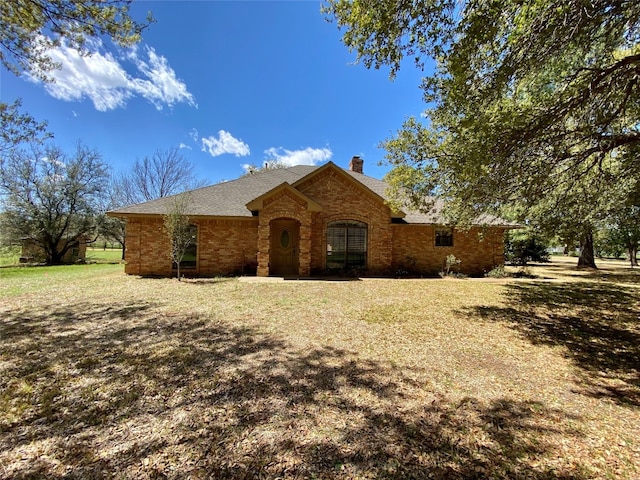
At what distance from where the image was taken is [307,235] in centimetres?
1274

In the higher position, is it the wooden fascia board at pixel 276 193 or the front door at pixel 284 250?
the wooden fascia board at pixel 276 193

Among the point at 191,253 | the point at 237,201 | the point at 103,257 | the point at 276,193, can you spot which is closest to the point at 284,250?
the point at 276,193

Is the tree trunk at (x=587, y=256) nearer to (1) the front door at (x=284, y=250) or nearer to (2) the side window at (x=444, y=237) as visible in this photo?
(2) the side window at (x=444, y=237)

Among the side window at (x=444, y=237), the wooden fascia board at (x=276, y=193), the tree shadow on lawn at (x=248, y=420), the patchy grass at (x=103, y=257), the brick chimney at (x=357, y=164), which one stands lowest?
the tree shadow on lawn at (x=248, y=420)

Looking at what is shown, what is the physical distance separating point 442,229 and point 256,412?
46.7ft

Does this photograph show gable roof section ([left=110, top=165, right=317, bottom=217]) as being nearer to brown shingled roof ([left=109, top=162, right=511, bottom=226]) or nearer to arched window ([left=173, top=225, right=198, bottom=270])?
brown shingled roof ([left=109, top=162, right=511, bottom=226])

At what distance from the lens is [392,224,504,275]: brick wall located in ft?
48.6

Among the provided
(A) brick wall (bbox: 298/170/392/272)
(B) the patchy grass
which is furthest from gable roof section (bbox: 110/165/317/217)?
(B) the patchy grass

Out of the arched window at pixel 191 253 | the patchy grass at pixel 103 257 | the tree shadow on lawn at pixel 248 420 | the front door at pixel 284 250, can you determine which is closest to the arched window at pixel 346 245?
the front door at pixel 284 250

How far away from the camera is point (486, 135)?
5.78 meters

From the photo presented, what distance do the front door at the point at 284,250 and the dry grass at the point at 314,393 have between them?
Answer: 262 inches

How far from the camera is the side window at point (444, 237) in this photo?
15.2 meters

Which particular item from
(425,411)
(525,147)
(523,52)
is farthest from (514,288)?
(425,411)

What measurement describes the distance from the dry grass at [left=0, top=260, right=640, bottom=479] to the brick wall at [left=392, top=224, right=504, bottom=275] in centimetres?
762
